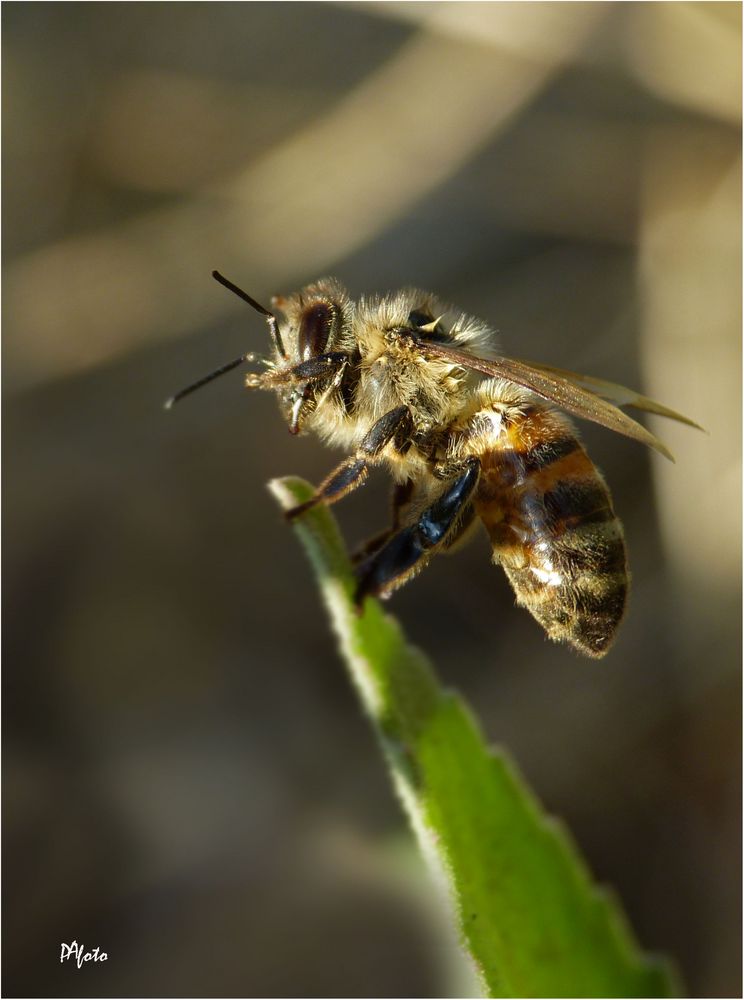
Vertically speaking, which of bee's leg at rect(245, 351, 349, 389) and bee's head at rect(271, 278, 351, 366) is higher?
bee's head at rect(271, 278, 351, 366)

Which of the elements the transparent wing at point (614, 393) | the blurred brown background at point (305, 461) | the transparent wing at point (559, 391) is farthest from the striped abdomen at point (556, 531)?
the blurred brown background at point (305, 461)

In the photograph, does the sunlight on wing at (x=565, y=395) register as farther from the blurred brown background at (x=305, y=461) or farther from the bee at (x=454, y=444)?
the blurred brown background at (x=305, y=461)

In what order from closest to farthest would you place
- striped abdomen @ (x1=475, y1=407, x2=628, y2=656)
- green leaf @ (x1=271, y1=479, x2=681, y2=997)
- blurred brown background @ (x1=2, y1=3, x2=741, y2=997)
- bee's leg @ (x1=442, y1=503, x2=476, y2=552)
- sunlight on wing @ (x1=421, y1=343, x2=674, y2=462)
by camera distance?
1. green leaf @ (x1=271, y1=479, x2=681, y2=997)
2. sunlight on wing @ (x1=421, y1=343, x2=674, y2=462)
3. striped abdomen @ (x1=475, y1=407, x2=628, y2=656)
4. bee's leg @ (x1=442, y1=503, x2=476, y2=552)
5. blurred brown background @ (x1=2, y1=3, x2=741, y2=997)

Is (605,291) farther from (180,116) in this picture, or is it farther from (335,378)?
(335,378)

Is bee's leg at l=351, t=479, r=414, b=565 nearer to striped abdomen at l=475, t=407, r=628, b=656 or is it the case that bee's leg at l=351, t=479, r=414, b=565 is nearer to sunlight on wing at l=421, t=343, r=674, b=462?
striped abdomen at l=475, t=407, r=628, b=656

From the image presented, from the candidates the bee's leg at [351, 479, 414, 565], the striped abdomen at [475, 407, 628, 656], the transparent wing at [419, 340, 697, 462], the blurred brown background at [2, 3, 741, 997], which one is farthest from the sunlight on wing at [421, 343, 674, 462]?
the blurred brown background at [2, 3, 741, 997]

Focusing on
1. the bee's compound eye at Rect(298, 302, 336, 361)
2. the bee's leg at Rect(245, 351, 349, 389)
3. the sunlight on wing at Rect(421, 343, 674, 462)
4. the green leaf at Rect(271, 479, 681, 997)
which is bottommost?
the green leaf at Rect(271, 479, 681, 997)
